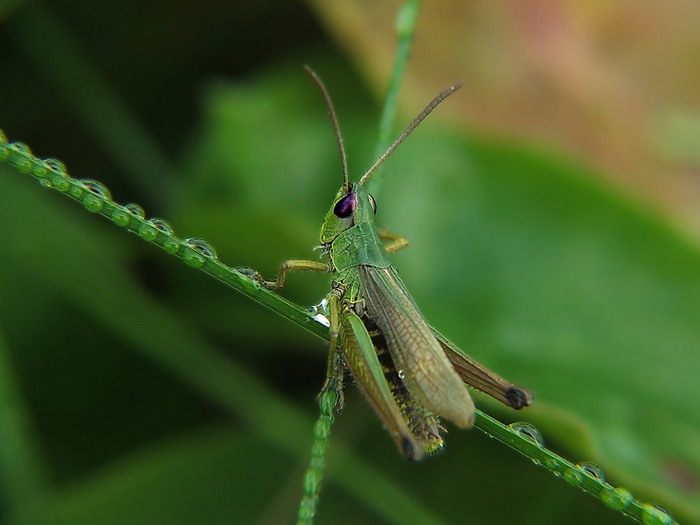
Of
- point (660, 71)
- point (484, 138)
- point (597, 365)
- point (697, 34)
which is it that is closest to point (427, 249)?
point (484, 138)

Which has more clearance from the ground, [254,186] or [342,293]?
[254,186]

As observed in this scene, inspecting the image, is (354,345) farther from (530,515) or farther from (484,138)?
(484,138)

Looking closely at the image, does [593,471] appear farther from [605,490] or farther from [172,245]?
[172,245]

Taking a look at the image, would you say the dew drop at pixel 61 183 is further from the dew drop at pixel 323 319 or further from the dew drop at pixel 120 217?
the dew drop at pixel 323 319

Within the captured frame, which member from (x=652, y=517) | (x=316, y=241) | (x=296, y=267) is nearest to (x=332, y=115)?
(x=296, y=267)

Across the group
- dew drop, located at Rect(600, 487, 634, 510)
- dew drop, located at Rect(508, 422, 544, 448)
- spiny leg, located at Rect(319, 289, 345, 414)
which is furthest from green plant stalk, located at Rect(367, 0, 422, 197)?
dew drop, located at Rect(600, 487, 634, 510)

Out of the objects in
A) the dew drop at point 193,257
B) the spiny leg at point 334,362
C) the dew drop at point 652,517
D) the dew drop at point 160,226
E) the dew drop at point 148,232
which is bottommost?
the dew drop at point 148,232

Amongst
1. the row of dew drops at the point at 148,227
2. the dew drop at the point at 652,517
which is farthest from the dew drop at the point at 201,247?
the dew drop at the point at 652,517
